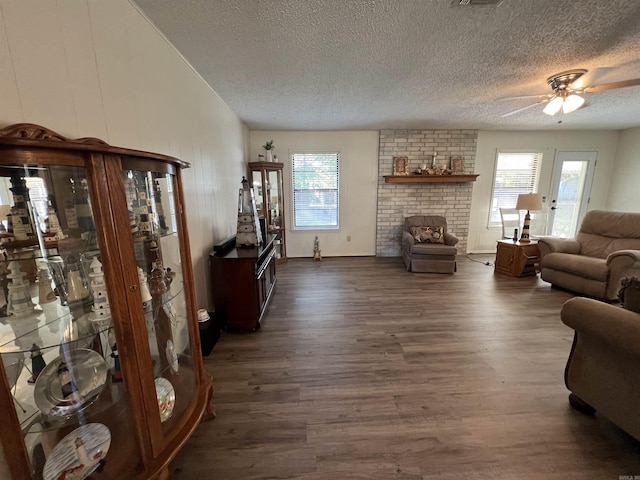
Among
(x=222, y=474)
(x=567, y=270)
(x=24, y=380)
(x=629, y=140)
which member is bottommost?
(x=222, y=474)

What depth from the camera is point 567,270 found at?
331 cm

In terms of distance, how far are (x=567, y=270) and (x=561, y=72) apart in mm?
2392

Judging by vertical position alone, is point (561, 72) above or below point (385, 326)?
above

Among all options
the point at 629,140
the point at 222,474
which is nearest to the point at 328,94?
the point at 222,474

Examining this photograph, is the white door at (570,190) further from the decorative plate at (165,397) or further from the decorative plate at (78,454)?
the decorative plate at (78,454)

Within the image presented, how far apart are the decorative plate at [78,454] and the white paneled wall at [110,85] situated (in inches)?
45.8

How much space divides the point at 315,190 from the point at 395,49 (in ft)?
10.4

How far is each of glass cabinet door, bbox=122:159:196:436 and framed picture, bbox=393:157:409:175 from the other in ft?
14.3

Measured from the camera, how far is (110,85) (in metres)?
1.31

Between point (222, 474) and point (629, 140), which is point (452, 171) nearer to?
point (629, 140)

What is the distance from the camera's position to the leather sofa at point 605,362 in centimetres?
125

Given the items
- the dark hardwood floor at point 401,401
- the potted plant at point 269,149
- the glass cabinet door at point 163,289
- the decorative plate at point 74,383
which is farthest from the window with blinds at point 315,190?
the decorative plate at point 74,383

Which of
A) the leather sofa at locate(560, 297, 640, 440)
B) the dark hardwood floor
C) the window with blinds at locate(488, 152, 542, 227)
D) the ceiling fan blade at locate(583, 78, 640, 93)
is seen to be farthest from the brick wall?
the leather sofa at locate(560, 297, 640, 440)

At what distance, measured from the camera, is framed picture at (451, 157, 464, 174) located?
4898 millimetres
